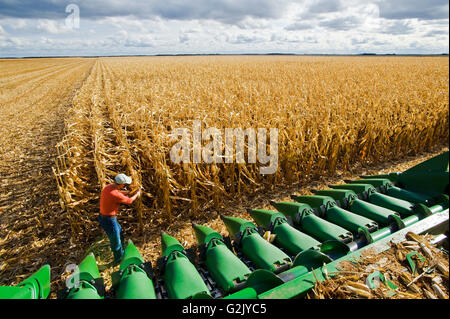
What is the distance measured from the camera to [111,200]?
117 inches

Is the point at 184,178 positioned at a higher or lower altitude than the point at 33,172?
higher

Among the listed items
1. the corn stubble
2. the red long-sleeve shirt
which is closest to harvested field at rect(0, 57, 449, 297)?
the corn stubble

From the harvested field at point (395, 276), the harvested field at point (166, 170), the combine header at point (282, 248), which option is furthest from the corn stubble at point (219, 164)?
the harvested field at point (395, 276)

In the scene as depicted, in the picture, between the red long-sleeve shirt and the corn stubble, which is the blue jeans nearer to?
the red long-sleeve shirt

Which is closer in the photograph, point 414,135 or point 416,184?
point 416,184

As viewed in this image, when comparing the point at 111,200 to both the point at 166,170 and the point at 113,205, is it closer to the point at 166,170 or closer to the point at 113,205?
the point at 113,205

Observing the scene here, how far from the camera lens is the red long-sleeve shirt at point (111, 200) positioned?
9.68ft

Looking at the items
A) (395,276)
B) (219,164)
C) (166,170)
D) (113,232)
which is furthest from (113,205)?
(395,276)

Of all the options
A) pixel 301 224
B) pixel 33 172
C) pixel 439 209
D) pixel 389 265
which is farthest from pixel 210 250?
pixel 33 172

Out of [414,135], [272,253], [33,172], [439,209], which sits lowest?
[33,172]
